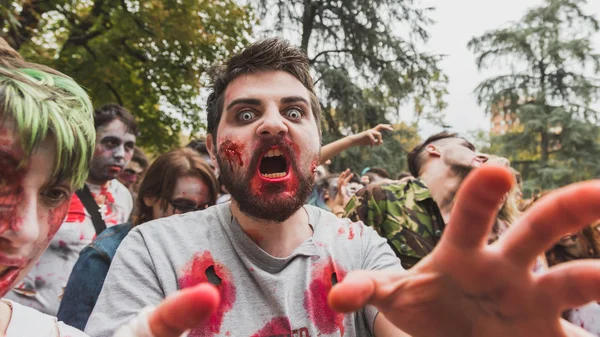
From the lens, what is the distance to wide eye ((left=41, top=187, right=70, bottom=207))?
3.74ft

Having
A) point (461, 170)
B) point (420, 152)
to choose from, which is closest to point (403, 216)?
point (461, 170)

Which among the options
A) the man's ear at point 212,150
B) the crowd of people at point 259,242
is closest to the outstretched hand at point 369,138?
the crowd of people at point 259,242

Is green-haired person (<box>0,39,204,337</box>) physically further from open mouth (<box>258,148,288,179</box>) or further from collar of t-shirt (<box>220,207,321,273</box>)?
open mouth (<box>258,148,288,179</box>)

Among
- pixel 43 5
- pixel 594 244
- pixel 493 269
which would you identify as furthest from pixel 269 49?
pixel 43 5

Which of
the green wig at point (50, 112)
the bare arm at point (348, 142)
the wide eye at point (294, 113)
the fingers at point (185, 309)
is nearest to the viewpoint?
the fingers at point (185, 309)

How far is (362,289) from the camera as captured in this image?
808 mm

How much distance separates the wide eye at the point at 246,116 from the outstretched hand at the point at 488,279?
1134mm

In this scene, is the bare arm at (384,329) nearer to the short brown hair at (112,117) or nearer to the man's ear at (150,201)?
the man's ear at (150,201)

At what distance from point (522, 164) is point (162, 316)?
66.1 feet

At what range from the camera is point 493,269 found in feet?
2.88

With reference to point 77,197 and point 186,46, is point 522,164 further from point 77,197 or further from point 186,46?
point 77,197

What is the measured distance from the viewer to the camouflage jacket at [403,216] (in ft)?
10.5

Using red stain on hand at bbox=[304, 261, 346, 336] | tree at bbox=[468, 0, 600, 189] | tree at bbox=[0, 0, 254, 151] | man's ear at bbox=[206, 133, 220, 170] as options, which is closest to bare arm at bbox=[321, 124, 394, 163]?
man's ear at bbox=[206, 133, 220, 170]

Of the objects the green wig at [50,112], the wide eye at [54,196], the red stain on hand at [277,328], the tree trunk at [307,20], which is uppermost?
the tree trunk at [307,20]
